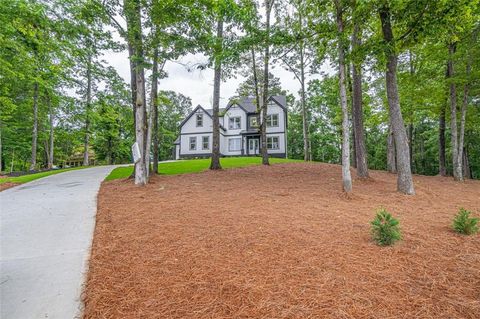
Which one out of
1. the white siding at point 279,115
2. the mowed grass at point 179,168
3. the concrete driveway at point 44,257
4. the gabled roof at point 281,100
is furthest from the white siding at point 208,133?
the concrete driveway at point 44,257

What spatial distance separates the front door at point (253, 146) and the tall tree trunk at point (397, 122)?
20364mm

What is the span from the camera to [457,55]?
1197 cm

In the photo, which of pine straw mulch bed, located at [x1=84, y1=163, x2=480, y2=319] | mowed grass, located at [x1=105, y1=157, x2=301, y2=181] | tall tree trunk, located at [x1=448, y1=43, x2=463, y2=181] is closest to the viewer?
pine straw mulch bed, located at [x1=84, y1=163, x2=480, y2=319]

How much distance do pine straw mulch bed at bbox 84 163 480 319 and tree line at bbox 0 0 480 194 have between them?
3.55 meters

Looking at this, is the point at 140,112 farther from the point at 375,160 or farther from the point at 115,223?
the point at 375,160

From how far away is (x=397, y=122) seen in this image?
307 inches

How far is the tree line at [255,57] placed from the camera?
7543mm

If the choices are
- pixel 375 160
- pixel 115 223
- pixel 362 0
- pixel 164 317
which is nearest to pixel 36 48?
pixel 115 223

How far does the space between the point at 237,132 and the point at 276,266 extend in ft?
86.3

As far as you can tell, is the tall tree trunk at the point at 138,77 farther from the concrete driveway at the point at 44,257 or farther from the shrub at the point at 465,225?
the shrub at the point at 465,225

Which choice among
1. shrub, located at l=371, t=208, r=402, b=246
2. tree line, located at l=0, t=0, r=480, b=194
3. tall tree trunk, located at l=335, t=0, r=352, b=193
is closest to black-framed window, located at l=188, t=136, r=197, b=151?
tree line, located at l=0, t=0, r=480, b=194

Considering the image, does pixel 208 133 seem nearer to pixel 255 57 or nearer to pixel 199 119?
pixel 199 119

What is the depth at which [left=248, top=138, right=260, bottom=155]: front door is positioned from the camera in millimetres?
28203

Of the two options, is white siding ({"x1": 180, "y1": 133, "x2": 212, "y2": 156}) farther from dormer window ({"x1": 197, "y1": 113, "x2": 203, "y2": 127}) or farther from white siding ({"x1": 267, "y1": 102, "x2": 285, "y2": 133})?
white siding ({"x1": 267, "y1": 102, "x2": 285, "y2": 133})
